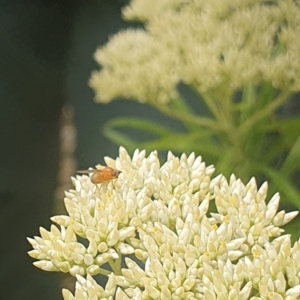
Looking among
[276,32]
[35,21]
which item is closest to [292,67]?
[276,32]

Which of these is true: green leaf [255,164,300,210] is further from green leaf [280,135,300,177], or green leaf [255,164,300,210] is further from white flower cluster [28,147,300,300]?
white flower cluster [28,147,300,300]

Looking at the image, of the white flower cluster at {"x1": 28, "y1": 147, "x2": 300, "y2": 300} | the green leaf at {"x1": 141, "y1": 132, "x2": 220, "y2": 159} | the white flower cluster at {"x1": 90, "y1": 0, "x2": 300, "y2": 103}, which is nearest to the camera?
the white flower cluster at {"x1": 28, "y1": 147, "x2": 300, "y2": 300}

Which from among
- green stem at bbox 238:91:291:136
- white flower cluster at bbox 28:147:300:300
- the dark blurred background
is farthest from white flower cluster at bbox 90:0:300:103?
the dark blurred background

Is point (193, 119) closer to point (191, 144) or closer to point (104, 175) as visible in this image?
point (191, 144)

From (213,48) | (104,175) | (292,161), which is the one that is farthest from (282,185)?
(104,175)

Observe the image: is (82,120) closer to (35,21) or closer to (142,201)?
(35,21)

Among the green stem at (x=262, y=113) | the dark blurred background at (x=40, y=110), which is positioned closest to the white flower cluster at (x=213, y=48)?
the green stem at (x=262, y=113)

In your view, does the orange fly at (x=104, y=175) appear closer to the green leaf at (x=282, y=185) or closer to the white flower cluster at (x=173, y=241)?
the white flower cluster at (x=173, y=241)
